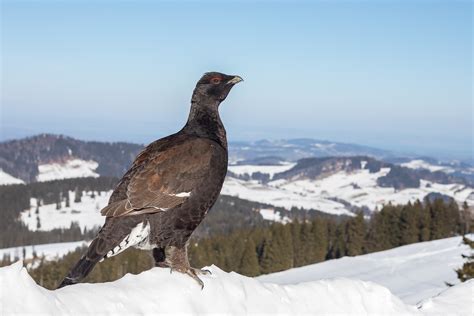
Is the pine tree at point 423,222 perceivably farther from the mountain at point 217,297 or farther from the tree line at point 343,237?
the mountain at point 217,297

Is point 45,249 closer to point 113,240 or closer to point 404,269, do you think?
point 404,269

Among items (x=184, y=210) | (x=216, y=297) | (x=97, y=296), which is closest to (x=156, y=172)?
(x=184, y=210)

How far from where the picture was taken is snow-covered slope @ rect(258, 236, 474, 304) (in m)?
42.0

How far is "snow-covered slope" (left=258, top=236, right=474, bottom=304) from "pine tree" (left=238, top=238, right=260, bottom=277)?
8.92 metres

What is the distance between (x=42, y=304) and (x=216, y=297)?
1651 millimetres

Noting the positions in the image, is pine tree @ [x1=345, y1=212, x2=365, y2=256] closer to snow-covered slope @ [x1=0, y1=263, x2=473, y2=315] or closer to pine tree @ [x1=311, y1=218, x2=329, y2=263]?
pine tree @ [x1=311, y1=218, x2=329, y2=263]

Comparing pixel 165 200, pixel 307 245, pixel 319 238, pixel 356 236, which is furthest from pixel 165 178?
pixel 319 238

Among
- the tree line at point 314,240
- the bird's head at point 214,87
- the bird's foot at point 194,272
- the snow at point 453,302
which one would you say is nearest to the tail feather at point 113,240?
the bird's foot at point 194,272

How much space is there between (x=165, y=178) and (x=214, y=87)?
62.0 inches

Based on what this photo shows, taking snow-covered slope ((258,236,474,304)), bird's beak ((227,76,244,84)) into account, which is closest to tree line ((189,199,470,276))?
snow-covered slope ((258,236,474,304))

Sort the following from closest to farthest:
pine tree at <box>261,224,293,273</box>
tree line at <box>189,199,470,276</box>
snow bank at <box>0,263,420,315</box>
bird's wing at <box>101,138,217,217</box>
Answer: snow bank at <box>0,263,420,315</box> < bird's wing at <box>101,138,217,217</box> < pine tree at <box>261,224,293,273</box> < tree line at <box>189,199,470,276</box>

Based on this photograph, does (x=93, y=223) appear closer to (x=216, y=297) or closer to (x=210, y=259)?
(x=210, y=259)

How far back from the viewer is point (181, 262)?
5.47m

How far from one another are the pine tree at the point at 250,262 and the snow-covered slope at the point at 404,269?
892 centimetres
